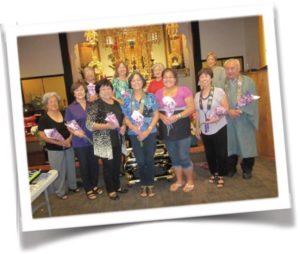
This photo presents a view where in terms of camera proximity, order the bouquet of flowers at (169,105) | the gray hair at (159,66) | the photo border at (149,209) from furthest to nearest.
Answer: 1. the gray hair at (159,66)
2. the bouquet of flowers at (169,105)
3. the photo border at (149,209)

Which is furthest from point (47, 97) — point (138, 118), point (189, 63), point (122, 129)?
point (189, 63)

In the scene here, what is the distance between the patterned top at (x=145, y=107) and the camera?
308 cm

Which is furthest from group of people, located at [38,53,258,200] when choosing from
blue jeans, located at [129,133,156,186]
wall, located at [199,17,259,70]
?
wall, located at [199,17,259,70]

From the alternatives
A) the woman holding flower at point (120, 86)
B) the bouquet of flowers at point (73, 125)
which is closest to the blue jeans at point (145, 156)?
the woman holding flower at point (120, 86)

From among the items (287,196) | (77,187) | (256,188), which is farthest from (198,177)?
(77,187)

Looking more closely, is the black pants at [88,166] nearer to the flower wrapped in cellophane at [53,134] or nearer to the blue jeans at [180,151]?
the flower wrapped in cellophane at [53,134]

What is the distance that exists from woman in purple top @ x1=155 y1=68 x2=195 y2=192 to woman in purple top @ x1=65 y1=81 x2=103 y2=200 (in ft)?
2.05

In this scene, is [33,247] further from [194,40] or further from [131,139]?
[194,40]

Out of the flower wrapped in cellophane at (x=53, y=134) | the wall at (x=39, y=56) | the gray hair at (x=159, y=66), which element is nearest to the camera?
the wall at (x=39, y=56)

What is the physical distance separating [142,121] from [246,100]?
35.9 inches

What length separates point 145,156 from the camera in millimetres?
3252

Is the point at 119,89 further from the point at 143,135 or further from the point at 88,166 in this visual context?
the point at 88,166

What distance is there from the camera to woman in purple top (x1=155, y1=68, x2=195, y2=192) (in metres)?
3.08

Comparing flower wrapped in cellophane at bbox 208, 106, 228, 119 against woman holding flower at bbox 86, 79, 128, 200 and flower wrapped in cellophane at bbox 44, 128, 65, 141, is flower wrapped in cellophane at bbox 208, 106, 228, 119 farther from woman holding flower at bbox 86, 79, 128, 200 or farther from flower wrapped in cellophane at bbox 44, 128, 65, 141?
flower wrapped in cellophane at bbox 44, 128, 65, 141
